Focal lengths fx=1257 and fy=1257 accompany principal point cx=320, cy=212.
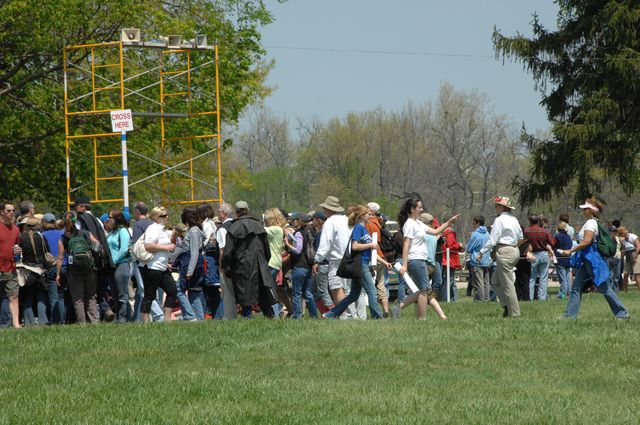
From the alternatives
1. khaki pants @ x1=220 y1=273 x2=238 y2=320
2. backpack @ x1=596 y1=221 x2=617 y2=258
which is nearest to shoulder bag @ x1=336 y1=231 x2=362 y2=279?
khaki pants @ x1=220 y1=273 x2=238 y2=320

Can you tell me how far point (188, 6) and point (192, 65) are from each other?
4.10m

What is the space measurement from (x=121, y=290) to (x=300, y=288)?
2734 mm

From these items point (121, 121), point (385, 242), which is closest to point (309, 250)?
point (385, 242)

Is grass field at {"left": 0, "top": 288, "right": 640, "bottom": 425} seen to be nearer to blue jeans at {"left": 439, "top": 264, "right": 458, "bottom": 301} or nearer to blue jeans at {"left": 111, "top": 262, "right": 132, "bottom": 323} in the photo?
blue jeans at {"left": 111, "top": 262, "right": 132, "bottom": 323}

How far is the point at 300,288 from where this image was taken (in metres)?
18.8

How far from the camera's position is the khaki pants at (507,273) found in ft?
54.8

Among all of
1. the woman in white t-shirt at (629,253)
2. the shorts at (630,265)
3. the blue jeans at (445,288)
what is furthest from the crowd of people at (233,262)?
the shorts at (630,265)

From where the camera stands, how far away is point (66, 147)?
29703mm

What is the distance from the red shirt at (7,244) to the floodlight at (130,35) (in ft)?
40.1

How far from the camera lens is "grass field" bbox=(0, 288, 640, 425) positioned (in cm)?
862

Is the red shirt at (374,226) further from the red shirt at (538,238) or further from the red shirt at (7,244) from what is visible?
the red shirt at (538,238)

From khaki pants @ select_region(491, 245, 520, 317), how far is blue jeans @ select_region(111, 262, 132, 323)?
202 inches

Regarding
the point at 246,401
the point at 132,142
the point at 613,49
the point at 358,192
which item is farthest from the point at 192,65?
the point at 358,192

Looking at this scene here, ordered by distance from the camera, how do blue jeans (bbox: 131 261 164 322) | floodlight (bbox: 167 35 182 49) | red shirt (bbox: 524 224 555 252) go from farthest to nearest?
floodlight (bbox: 167 35 182 49) → red shirt (bbox: 524 224 555 252) → blue jeans (bbox: 131 261 164 322)
